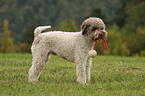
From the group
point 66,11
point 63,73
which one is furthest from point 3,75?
point 66,11

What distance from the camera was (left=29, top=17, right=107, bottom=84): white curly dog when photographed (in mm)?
5910

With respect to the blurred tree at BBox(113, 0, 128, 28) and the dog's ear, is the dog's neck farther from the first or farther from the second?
the blurred tree at BBox(113, 0, 128, 28)

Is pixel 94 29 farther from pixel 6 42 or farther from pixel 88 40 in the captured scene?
pixel 6 42

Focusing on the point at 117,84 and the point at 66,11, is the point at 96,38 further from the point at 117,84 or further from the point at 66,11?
the point at 66,11

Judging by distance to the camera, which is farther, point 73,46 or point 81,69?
point 73,46

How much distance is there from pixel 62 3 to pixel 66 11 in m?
2.86

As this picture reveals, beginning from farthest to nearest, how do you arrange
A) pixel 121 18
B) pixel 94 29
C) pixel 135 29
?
pixel 121 18
pixel 135 29
pixel 94 29

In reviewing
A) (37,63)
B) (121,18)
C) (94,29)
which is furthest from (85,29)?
(121,18)

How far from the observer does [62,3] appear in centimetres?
7581

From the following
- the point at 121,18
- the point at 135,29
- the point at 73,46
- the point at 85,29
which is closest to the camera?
the point at 85,29

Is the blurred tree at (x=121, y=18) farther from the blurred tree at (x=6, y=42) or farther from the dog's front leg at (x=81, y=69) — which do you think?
the dog's front leg at (x=81, y=69)

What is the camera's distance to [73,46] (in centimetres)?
623

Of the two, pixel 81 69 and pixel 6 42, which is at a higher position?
pixel 81 69

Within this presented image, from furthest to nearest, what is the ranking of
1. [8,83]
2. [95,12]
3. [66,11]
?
1. [66,11]
2. [95,12]
3. [8,83]
